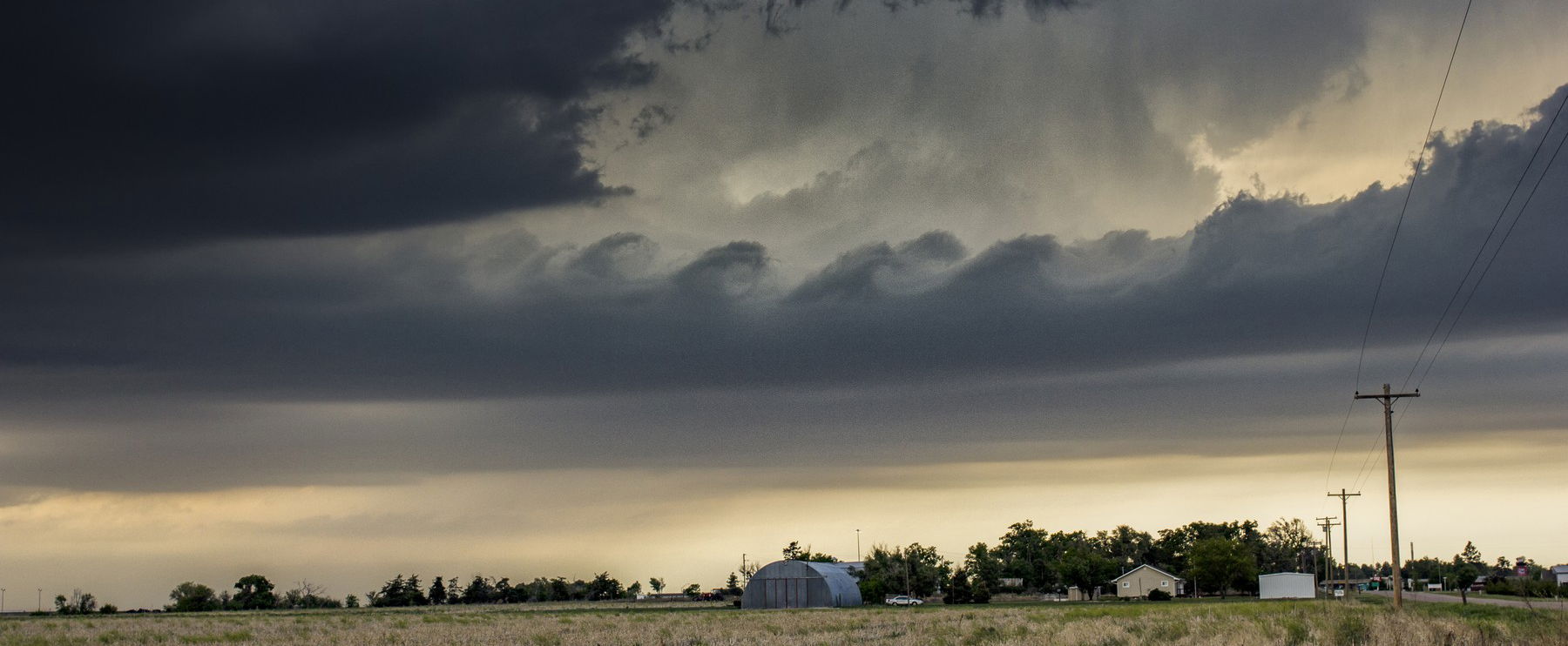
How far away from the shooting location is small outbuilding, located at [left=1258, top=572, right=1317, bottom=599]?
133625 millimetres

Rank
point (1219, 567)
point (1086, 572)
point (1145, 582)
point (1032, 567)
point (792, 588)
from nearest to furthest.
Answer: point (792, 588)
point (1145, 582)
point (1219, 567)
point (1086, 572)
point (1032, 567)

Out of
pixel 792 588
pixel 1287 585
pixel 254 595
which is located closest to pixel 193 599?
pixel 254 595

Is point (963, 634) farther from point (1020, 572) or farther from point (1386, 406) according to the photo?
point (1020, 572)

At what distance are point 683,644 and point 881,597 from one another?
9021 cm

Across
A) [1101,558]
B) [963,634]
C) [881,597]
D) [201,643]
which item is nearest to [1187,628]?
[963,634]

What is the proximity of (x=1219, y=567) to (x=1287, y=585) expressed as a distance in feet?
48.2

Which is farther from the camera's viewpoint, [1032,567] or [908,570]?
[1032,567]

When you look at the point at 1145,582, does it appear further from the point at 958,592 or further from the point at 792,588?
the point at 792,588

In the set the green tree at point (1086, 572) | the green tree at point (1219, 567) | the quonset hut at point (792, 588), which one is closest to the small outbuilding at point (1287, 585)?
the green tree at point (1219, 567)

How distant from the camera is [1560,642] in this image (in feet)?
94.7

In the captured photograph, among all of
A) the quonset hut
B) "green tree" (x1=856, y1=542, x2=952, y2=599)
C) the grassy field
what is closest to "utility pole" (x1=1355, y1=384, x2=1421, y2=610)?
the grassy field

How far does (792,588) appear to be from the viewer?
108m

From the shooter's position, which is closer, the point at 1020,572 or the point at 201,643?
the point at 201,643

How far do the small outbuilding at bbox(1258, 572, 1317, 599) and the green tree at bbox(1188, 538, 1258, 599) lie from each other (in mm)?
12035
